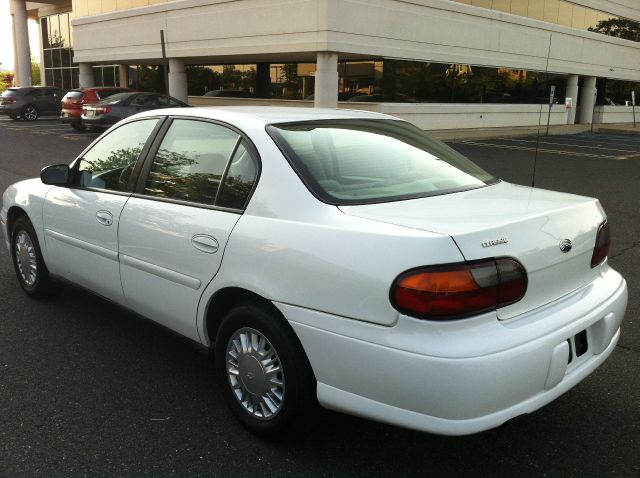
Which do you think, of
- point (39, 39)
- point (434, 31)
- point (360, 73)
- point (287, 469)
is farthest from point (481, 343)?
point (39, 39)

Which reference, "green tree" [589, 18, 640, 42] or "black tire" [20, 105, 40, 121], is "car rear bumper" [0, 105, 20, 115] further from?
"green tree" [589, 18, 640, 42]

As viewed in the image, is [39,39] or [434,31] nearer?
[434,31]

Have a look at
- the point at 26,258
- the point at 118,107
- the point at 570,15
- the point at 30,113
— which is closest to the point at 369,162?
the point at 26,258

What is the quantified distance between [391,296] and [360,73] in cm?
1995

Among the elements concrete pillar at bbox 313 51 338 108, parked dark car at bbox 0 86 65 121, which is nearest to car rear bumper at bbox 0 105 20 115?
parked dark car at bbox 0 86 65 121

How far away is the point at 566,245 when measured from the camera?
263cm

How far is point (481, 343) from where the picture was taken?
7.41 feet

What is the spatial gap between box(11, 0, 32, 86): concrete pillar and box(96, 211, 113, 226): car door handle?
1504 inches

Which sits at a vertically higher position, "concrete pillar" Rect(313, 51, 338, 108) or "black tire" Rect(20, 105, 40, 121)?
"concrete pillar" Rect(313, 51, 338, 108)

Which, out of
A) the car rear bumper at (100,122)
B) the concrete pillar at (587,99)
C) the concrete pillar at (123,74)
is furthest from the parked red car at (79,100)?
the concrete pillar at (587,99)

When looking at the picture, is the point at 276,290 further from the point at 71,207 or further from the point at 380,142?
the point at 71,207

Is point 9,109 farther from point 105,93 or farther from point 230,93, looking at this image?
point 230,93

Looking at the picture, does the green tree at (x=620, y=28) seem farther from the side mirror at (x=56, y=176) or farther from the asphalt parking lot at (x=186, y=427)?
the side mirror at (x=56, y=176)

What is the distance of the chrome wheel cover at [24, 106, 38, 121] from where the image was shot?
1064 inches
